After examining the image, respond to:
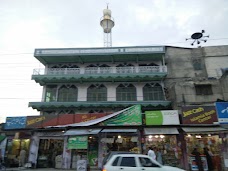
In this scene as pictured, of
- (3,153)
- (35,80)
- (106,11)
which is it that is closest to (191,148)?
(3,153)

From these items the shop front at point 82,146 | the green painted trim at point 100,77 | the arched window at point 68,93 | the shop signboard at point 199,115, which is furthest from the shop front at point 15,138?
the shop signboard at point 199,115

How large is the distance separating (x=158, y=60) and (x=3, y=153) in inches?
793

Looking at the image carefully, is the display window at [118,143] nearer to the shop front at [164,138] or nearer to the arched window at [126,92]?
the shop front at [164,138]

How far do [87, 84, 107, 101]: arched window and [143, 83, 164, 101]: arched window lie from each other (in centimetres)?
504

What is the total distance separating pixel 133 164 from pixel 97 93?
15.1 meters

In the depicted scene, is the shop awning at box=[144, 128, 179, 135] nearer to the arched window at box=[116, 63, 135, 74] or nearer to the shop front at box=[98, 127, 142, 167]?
the shop front at box=[98, 127, 142, 167]

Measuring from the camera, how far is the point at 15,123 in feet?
59.5

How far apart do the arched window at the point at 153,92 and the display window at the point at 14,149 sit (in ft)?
46.2

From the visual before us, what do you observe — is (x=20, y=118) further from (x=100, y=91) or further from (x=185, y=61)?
(x=185, y=61)

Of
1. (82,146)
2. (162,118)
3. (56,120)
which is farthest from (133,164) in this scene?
(56,120)

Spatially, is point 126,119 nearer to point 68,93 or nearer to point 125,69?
point 125,69

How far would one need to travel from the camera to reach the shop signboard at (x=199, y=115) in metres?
15.3

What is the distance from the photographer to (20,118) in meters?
18.2

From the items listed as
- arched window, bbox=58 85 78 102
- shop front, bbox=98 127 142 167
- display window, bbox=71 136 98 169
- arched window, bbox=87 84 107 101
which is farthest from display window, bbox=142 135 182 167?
arched window, bbox=58 85 78 102
